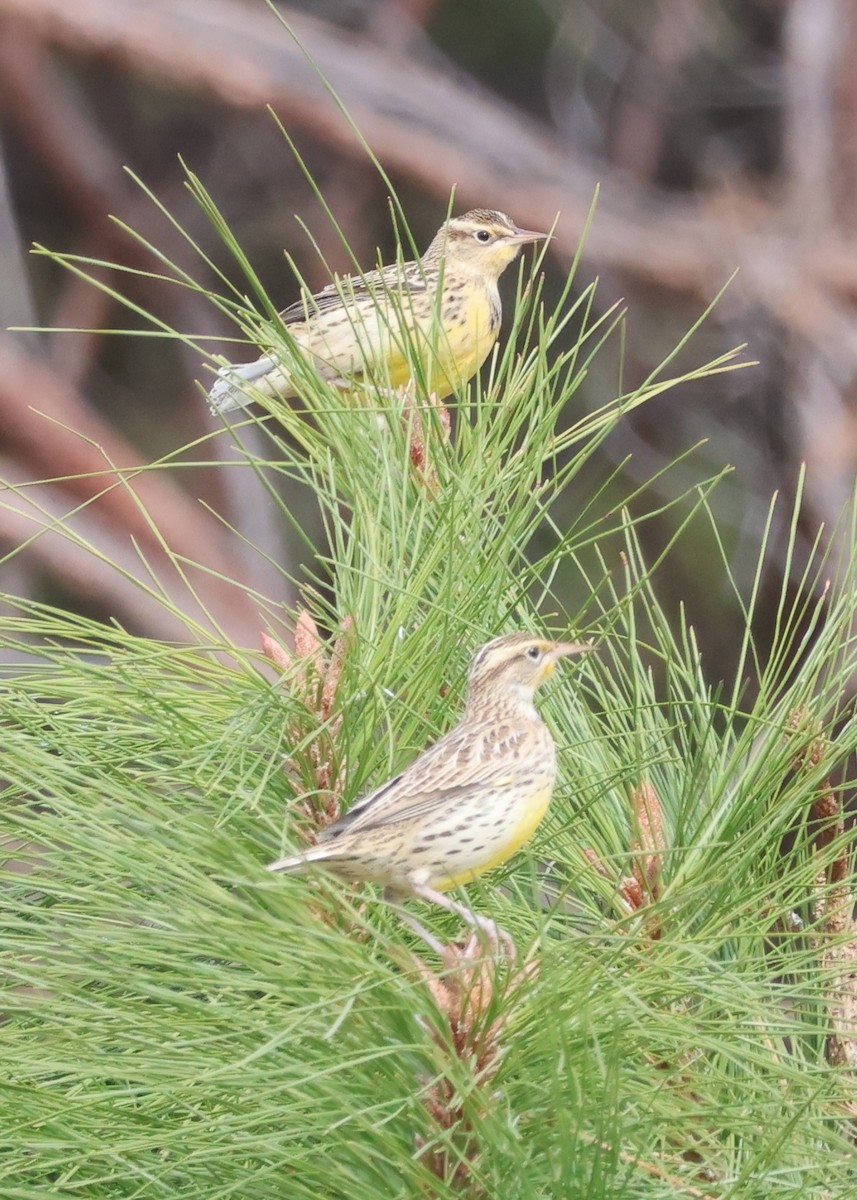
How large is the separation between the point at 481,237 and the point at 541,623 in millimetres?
1177

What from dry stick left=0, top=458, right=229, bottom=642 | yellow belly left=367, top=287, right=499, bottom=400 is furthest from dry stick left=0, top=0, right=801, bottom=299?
yellow belly left=367, top=287, right=499, bottom=400

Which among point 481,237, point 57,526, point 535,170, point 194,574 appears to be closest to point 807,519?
point 535,170

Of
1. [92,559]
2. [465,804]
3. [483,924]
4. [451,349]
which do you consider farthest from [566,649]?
[92,559]

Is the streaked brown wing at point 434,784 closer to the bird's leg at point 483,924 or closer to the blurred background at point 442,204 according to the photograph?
the bird's leg at point 483,924

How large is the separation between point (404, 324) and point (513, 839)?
0.47 meters

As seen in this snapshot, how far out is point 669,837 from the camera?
1.57 m

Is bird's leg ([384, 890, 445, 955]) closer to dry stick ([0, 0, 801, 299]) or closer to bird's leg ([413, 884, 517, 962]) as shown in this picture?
bird's leg ([413, 884, 517, 962])

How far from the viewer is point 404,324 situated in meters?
1.51

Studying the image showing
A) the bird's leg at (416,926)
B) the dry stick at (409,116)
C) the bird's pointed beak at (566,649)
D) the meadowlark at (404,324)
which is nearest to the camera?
the bird's leg at (416,926)

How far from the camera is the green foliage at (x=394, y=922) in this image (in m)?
1.11

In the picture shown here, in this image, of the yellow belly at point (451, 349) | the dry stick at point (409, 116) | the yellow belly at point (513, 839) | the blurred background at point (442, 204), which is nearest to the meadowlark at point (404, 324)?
the yellow belly at point (451, 349)

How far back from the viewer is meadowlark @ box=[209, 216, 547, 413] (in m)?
1.54

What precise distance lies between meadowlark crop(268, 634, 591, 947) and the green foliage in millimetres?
37

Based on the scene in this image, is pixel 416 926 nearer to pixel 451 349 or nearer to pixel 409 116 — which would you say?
pixel 451 349
